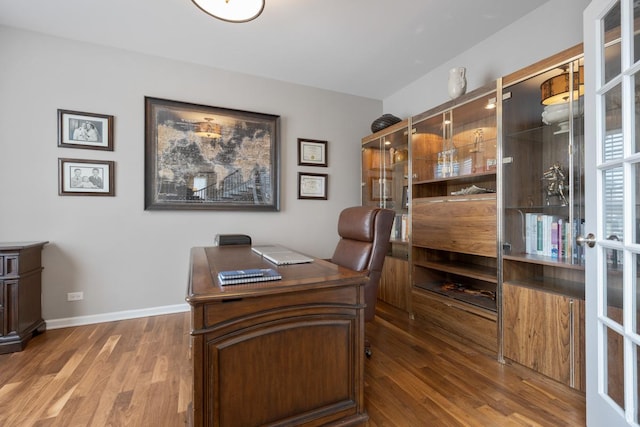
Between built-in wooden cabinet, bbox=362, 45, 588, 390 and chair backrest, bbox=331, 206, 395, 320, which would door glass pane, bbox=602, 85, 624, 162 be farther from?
chair backrest, bbox=331, 206, 395, 320

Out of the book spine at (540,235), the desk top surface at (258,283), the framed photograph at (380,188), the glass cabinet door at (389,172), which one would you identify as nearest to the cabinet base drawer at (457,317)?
the book spine at (540,235)

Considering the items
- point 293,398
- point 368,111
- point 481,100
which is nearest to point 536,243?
point 481,100

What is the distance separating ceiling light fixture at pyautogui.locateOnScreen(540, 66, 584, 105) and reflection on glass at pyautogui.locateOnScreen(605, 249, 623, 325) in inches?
42.1

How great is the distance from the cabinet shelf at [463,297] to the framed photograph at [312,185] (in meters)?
1.61

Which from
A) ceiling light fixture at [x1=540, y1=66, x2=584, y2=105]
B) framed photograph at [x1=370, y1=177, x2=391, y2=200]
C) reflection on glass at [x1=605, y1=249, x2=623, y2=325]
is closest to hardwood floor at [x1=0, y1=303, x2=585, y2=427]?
reflection on glass at [x1=605, y1=249, x2=623, y2=325]

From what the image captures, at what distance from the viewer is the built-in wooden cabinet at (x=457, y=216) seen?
2139mm

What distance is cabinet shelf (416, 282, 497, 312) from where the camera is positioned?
216 cm

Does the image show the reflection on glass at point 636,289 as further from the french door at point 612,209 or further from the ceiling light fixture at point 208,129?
the ceiling light fixture at point 208,129

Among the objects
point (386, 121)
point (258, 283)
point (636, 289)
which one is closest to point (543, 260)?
point (636, 289)

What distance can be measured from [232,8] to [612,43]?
78.1 inches

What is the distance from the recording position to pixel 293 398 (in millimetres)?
1233

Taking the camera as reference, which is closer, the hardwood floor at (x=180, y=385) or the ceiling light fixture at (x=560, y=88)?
the hardwood floor at (x=180, y=385)

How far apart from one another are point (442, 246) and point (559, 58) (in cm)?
152

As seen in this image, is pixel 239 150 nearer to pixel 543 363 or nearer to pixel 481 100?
pixel 481 100
